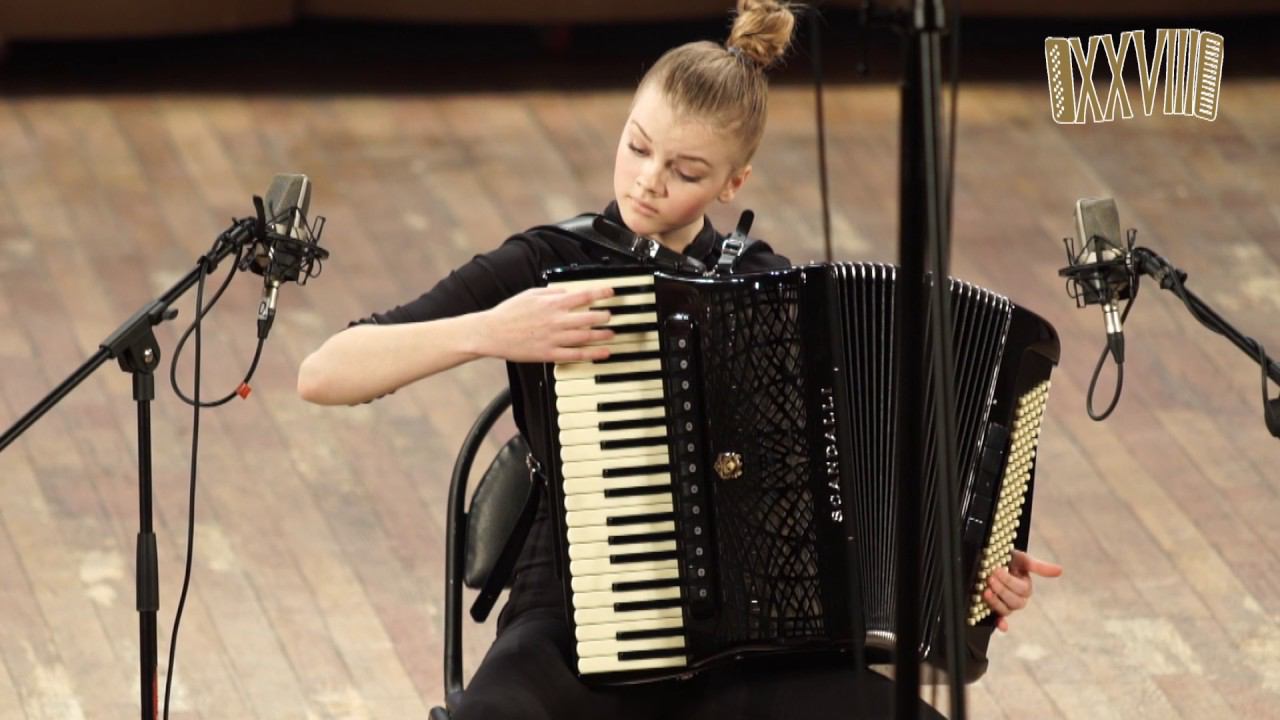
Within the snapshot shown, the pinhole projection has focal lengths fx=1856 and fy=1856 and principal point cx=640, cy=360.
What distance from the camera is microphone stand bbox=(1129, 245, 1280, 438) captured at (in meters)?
1.93

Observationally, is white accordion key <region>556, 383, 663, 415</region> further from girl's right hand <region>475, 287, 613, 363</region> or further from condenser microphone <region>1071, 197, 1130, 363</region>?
condenser microphone <region>1071, 197, 1130, 363</region>

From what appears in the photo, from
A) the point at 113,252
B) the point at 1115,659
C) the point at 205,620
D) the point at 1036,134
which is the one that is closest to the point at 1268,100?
the point at 1036,134

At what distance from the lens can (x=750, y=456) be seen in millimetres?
1974

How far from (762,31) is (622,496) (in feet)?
1.86

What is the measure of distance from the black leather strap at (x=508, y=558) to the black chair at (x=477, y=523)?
0.21 feet

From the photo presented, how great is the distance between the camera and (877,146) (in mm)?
4801

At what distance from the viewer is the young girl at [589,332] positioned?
6.37ft

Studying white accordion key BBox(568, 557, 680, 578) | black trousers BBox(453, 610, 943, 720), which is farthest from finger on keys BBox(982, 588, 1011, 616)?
white accordion key BBox(568, 557, 680, 578)

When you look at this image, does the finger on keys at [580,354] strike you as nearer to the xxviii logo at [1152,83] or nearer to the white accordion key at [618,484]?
the white accordion key at [618,484]

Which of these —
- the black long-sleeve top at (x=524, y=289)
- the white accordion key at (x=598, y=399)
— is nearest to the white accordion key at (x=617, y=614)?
the black long-sleeve top at (x=524, y=289)

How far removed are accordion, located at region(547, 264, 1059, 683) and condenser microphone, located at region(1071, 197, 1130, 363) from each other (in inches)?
2.7

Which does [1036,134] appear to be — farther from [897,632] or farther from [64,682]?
[897,632]

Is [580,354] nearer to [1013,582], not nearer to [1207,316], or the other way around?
[1013,582]

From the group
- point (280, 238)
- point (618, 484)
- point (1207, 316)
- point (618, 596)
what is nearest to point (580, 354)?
point (618, 484)
